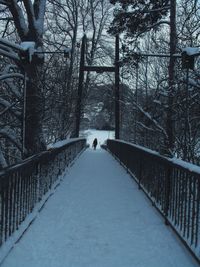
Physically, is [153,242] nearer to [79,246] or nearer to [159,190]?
[79,246]

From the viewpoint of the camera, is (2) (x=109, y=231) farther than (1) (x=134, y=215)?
No

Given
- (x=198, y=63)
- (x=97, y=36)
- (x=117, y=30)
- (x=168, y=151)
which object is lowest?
(x=168, y=151)

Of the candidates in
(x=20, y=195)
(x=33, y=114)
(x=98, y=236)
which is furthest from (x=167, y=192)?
(x=33, y=114)

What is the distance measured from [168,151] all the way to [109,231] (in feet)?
21.3

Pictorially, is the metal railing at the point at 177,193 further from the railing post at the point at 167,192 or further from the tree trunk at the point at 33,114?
the tree trunk at the point at 33,114

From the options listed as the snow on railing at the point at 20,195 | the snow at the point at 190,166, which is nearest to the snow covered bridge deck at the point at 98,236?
the snow on railing at the point at 20,195

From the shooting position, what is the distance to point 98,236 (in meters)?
6.30

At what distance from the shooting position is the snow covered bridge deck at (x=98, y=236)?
5.23m

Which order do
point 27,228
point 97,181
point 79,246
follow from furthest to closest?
point 97,181, point 27,228, point 79,246

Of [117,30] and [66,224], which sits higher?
[117,30]

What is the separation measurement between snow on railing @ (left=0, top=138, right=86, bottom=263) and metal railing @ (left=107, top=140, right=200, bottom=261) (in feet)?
6.65

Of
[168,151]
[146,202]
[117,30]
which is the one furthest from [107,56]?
[146,202]

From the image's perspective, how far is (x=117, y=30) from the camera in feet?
63.0

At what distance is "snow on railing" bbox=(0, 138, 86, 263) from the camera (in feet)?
17.7
